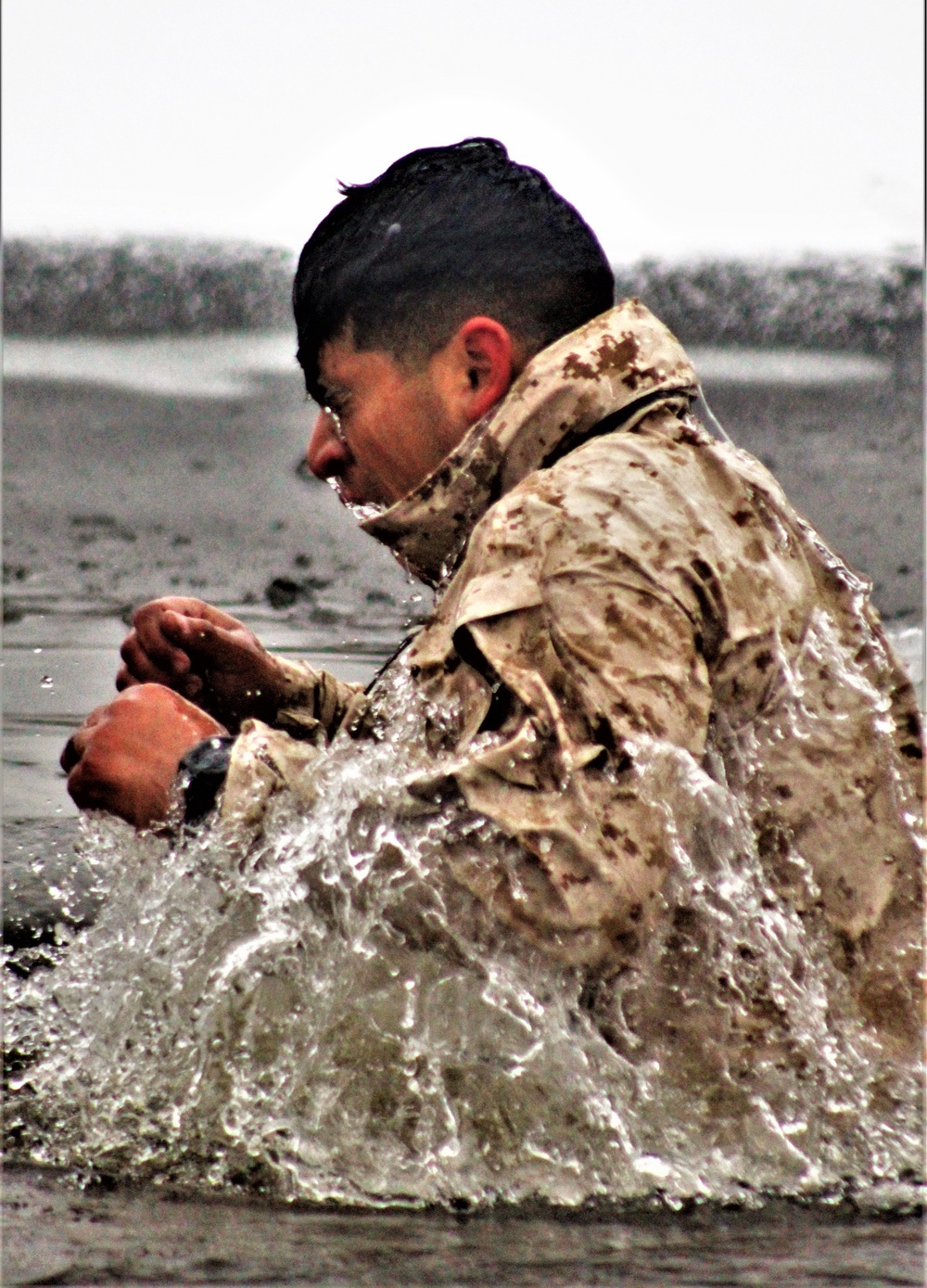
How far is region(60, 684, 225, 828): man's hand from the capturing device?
9.58 ft

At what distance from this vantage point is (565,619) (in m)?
2.57

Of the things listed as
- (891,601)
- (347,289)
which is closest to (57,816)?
(347,289)

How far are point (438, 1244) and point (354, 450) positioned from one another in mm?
1160

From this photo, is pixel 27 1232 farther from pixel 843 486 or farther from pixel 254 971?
pixel 843 486

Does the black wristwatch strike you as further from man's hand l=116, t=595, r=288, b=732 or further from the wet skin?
man's hand l=116, t=595, r=288, b=732

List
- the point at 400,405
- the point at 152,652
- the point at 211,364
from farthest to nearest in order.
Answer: the point at 211,364, the point at 152,652, the point at 400,405

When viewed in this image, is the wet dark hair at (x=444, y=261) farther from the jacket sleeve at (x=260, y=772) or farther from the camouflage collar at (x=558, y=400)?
the jacket sleeve at (x=260, y=772)

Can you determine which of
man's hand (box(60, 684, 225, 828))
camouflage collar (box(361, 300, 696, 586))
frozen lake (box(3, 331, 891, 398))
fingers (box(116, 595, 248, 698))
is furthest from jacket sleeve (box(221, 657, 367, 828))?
frozen lake (box(3, 331, 891, 398))

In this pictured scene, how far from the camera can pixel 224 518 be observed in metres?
12.0

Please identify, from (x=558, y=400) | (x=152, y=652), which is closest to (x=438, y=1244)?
(x=558, y=400)

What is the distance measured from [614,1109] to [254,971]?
58 centimetres

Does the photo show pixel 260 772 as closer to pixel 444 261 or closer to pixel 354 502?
pixel 354 502

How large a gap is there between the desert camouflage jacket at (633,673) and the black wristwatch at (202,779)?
5 cm

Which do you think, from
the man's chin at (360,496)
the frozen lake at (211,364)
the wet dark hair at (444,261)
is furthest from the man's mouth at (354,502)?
the frozen lake at (211,364)
